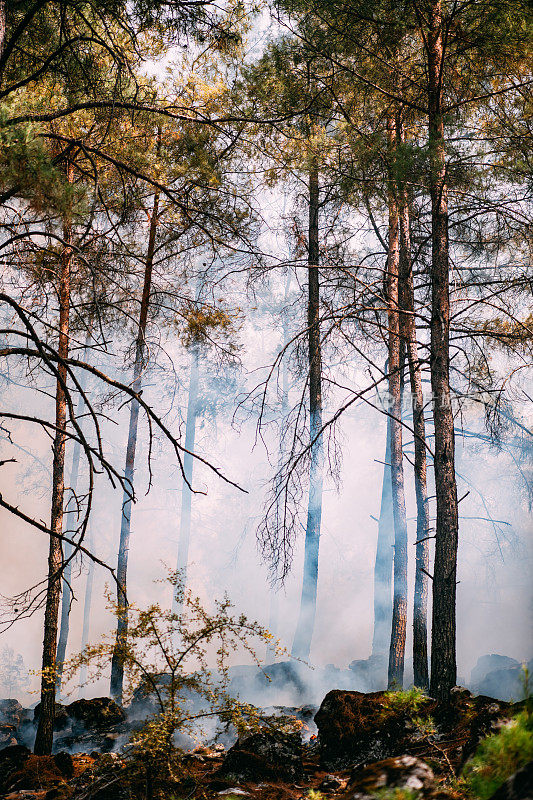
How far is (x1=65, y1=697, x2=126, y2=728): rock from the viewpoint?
23.7 feet

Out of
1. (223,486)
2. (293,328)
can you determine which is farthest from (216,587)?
(293,328)

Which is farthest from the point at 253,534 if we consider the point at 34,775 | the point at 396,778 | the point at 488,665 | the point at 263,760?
the point at 396,778

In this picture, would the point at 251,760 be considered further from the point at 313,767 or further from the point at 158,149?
the point at 158,149

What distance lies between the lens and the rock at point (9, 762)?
4.10 meters

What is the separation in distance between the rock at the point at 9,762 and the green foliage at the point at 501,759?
363cm

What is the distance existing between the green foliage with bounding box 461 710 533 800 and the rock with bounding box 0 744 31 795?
363 cm

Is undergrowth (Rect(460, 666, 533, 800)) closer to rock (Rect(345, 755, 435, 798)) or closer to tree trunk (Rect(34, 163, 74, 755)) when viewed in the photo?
rock (Rect(345, 755, 435, 798))

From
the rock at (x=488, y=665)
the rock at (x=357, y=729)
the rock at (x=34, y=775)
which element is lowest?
the rock at (x=488, y=665)

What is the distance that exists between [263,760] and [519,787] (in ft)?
8.93

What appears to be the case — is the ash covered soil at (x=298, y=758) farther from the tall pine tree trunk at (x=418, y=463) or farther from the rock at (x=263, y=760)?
the tall pine tree trunk at (x=418, y=463)

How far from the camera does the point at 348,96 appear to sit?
22.7 feet

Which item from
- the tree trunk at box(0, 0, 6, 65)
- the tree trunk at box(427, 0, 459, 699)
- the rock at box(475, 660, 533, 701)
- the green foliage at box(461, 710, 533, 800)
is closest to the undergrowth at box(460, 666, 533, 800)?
the green foliage at box(461, 710, 533, 800)

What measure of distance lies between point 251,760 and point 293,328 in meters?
12.4

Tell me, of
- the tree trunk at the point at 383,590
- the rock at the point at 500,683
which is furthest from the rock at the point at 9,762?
the tree trunk at the point at 383,590
